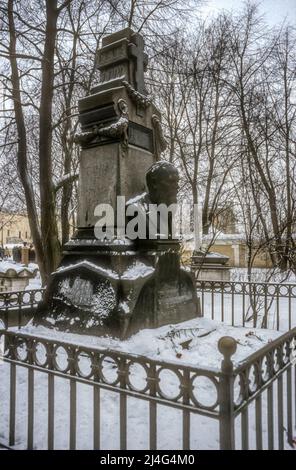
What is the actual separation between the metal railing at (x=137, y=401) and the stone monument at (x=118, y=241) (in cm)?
83

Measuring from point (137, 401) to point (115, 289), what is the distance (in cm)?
137

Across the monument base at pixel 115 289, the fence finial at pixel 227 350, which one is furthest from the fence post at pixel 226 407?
the monument base at pixel 115 289

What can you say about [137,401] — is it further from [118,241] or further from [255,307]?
[255,307]

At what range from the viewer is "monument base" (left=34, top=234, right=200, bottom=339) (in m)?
4.17

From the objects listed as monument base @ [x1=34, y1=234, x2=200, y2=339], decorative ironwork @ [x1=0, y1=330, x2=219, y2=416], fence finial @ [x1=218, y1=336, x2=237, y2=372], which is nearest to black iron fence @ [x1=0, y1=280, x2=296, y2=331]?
monument base @ [x1=34, y1=234, x2=200, y2=339]

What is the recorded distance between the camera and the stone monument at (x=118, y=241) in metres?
4.27

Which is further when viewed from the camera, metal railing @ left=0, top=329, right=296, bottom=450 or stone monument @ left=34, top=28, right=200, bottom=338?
stone monument @ left=34, top=28, right=200, bottom=338

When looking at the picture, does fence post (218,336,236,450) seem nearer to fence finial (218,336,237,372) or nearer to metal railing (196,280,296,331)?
fence finial (218,336,237,372)

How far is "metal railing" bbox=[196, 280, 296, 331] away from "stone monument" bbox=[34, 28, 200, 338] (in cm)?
187

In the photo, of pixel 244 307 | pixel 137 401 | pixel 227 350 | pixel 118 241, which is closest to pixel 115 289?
pixel 118 241

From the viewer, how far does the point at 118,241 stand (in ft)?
→ 14.9

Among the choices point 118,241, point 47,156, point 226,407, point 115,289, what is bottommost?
point 226,407

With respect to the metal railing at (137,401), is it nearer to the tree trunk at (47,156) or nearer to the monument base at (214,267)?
the tree trunk at (47,156)

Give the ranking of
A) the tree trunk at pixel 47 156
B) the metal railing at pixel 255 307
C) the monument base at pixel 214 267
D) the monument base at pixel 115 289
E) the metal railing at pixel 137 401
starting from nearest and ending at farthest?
the metal railing at pixel 137 401
the monument base at pixel 115 289
the metal railing at pixel 255 307
the tree trunk at pixel 47 156
the monument base at pixel 214 267
